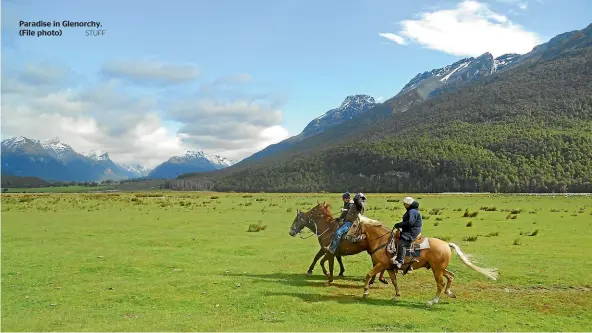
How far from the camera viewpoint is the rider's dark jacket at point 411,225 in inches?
597

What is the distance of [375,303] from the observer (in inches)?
577

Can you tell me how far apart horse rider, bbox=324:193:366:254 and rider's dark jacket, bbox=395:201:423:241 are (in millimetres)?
1957

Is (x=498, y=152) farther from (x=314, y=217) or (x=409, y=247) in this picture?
(x=409, y=247)

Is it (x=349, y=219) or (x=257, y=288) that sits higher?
(x=349, y=219)

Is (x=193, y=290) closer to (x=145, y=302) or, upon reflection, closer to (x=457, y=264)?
(x=145, y=302)

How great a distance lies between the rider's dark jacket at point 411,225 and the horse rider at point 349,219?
6.42 feet

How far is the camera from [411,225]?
49.8 feet

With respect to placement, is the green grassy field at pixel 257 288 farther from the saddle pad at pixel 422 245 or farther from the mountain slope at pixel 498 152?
the mountain slope at pixel 498 152

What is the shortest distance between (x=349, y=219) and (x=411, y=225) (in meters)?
2.65

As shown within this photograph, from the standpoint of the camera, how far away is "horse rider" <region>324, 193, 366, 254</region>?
16.8m

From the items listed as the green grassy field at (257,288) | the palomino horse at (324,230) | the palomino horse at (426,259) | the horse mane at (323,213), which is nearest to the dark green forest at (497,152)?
the green grassy field at (257,288)

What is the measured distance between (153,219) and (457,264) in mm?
31184

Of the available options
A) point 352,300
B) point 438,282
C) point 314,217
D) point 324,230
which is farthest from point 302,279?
point 438,282

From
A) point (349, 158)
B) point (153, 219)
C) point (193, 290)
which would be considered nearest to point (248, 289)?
point (193, 290)
